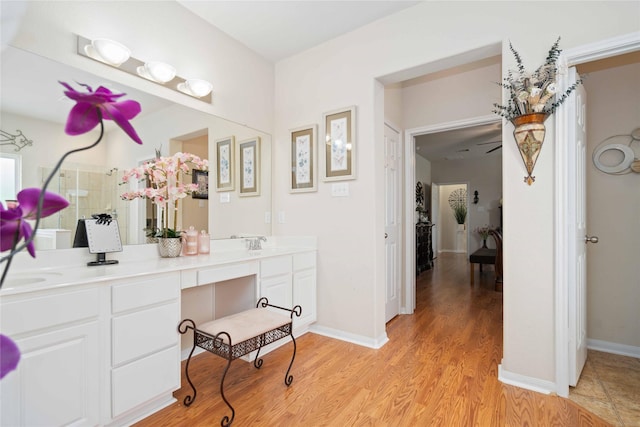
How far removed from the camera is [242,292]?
8.05 feet

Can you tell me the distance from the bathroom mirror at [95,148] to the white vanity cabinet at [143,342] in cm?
61

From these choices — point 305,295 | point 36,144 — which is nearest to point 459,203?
A: point 305,295

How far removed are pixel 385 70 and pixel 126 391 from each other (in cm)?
276

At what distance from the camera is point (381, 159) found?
2.71 metres

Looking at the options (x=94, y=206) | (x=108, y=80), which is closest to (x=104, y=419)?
(x=94, y=206)

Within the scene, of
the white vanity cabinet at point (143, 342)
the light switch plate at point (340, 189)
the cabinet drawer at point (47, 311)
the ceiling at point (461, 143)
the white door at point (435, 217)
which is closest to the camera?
the cabinet drawer at point (47, 311)

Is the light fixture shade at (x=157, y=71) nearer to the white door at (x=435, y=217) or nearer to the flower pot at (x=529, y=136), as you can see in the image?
the flower pot at (x=529, y=136)

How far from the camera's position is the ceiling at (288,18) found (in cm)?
236

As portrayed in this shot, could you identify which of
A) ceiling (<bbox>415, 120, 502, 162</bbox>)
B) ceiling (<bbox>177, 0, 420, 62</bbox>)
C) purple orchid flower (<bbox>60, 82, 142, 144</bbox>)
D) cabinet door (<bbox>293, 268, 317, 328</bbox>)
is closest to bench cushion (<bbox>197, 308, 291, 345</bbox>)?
cabinet door (<bbox>293, 268, 317, 328</bbox>)

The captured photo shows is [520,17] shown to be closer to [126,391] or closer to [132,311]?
[132,311]

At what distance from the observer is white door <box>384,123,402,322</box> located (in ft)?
10.5

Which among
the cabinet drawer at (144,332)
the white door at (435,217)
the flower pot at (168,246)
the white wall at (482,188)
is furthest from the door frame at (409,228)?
the white door at (435,217)

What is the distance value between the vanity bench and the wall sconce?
5.49 feet

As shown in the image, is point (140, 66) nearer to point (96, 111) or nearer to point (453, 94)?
point (96, 111)
